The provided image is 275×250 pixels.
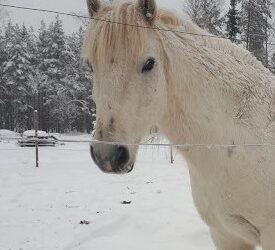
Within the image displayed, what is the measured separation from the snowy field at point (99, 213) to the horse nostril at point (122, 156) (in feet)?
3.53

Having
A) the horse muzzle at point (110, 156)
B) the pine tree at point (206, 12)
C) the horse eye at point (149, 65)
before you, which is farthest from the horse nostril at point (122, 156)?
the pine tree at point (206, 12)

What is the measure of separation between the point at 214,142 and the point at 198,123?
177 millimetres

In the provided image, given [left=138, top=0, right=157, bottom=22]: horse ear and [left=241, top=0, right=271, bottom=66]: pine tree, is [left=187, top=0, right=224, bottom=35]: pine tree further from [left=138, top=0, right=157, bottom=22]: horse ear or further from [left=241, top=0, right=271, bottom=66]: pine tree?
[left=138, top=0, right=157, bottom=22]: horse ear

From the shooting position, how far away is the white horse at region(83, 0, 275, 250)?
7.36ft

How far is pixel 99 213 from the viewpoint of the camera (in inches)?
244

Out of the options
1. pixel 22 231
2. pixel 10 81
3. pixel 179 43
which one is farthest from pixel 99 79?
pixel 10 81

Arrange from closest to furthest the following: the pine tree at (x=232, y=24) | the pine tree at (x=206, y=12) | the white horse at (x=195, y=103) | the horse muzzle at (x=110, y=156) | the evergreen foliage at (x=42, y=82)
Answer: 1. the horse muzzle at (x=110, y=156)
2. the white horse at (x=195, y=103)
3. the pine tree at (x=232, y=24)
4. the pine tree at (x=206, y=12)
5. the evergreen foliage at (x=42, y=82)

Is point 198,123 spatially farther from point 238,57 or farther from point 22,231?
point 22,231

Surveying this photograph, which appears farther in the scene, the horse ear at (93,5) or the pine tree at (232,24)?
the pine tree at (232,24)

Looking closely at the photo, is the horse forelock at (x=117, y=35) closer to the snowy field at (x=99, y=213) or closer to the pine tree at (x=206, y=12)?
the snowy field at (x=99, y=213)

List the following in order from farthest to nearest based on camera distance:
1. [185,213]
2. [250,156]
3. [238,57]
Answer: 1. [185,213]
2. [238,57]
3. [250,156]

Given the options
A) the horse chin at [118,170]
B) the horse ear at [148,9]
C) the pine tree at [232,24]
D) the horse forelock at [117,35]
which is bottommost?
the horse chin at [118,170]

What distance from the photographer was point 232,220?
2.60 m

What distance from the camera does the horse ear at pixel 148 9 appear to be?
2.34 meters
